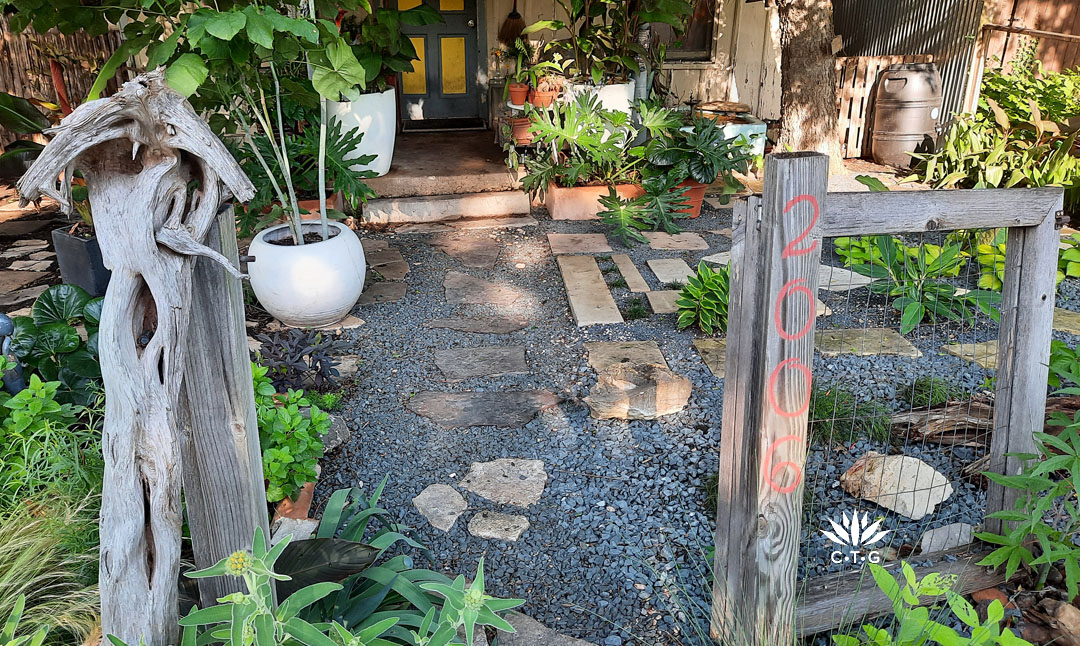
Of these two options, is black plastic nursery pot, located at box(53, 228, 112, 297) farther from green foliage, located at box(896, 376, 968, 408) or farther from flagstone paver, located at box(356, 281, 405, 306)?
green foliage, located at box(896, 376, 968, 408)

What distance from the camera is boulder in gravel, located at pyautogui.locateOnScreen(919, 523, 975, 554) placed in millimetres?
2320

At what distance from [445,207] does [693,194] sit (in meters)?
1.87

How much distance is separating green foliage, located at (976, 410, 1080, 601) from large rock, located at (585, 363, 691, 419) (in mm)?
1266

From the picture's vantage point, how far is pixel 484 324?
4066 mm

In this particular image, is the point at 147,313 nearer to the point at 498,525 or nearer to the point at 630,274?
the point at 498,525

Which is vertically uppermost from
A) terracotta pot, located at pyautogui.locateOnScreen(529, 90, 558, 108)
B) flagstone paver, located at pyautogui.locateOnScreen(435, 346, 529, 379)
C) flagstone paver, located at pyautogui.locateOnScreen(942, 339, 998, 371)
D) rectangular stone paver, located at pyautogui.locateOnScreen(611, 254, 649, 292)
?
terracotta pot, located at pyautogui.locateOnScreen(529, 90, 558, 108)

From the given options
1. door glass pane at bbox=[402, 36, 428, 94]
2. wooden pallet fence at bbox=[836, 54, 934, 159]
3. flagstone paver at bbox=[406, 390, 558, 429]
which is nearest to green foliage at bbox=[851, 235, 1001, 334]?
flagstone paver at bbox=[406, 390, 558, 429]

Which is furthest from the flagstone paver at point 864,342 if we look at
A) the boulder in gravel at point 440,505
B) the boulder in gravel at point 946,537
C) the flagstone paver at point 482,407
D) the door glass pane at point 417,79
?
the door glass pane at point 417,79

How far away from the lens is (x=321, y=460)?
2770 millimetres

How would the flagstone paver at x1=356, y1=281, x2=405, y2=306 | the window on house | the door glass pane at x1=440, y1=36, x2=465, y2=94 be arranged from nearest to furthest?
the flagstone paver at x1=356, y1=281, x2=405, y2=306, the door glass pane at x1=440, y1=36, x2=465, y2=94, the window on house

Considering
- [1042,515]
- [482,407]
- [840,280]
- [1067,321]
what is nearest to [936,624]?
[1042,515]

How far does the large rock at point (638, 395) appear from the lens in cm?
308

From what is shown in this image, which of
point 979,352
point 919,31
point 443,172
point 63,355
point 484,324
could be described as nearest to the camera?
point 63,355

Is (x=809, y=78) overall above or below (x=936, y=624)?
above
